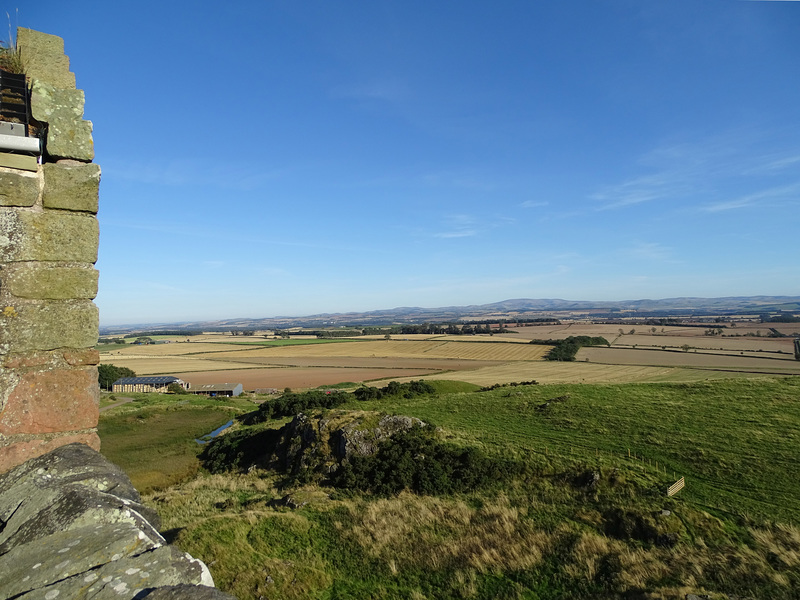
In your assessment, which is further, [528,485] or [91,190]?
[528,485]

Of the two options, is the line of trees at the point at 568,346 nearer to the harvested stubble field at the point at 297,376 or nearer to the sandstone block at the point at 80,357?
the harvested stubble field at the point at 297,376

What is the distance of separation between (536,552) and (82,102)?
13116mm

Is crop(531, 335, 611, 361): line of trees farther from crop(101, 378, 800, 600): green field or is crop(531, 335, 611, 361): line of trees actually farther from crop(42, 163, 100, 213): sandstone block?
crop(42, 163, 100, 213): sandstone block

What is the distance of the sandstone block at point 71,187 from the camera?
15.3ft

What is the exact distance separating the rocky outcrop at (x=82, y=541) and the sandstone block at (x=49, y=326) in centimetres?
113

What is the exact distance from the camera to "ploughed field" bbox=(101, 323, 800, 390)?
169 feet

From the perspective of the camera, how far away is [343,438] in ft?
66.9

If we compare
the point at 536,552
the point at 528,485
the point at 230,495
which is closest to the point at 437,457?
the point at 528,485

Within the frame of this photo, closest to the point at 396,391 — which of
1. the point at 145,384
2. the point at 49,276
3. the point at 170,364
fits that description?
the point at 49,276

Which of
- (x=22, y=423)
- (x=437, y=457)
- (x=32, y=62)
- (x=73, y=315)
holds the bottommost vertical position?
(x=437, y=457)

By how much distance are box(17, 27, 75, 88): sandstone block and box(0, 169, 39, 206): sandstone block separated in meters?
1.22

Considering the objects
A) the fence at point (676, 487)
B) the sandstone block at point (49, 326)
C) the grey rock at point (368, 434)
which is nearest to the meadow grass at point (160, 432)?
the grey rock at point (368, 434)

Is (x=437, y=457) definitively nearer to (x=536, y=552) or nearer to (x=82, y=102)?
(x=536, y=552)

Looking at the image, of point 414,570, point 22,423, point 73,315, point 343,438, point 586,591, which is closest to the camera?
point 22,423
